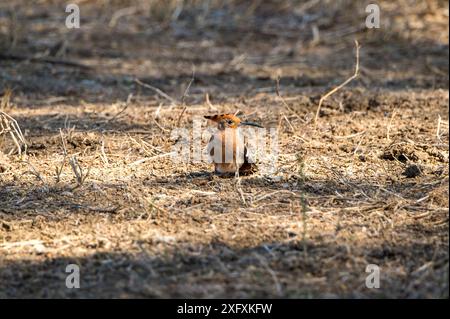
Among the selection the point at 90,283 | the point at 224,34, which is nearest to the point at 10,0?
the point at 224,34

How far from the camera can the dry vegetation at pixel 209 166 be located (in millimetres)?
3850

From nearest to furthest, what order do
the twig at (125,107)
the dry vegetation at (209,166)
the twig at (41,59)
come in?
the dry vegetation at (209,166) < the twig at (125,107) < the twig at (41,59)

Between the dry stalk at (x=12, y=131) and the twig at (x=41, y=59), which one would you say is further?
the twig at (x=41, y=59)

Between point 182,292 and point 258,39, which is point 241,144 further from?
point 258,39

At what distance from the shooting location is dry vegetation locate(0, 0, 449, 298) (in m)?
3.85

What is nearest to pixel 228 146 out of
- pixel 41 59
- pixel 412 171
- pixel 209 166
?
pixel 209 166

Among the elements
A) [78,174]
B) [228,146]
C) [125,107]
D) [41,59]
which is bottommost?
[78,174]

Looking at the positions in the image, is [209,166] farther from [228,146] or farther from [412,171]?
[412,171]

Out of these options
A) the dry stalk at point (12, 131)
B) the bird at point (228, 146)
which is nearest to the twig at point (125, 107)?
the dry stalk at point (12, 131)

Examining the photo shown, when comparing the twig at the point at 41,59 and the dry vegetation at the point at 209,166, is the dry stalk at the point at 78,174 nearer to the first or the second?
the dry vegetation at the point at 209,166

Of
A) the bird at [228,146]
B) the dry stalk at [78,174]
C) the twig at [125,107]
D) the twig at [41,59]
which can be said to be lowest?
the dry stalk at [78,174]

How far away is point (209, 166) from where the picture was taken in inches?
207

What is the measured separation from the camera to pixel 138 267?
386 cm

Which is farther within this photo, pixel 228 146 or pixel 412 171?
pixel 412 171
